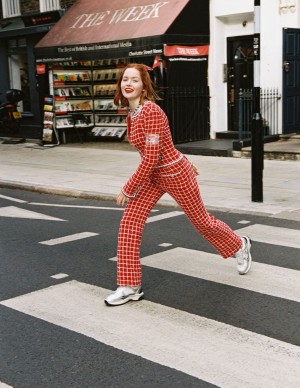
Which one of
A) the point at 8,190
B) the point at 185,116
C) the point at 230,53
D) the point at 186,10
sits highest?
the point at 186,10

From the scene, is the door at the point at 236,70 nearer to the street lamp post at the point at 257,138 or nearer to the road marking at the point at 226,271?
the street lamp post at the point at 257,138

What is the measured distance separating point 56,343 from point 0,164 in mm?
10971

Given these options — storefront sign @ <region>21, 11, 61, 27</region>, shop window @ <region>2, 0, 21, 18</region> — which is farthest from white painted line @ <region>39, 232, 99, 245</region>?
shop window @ <region>2, 0, 21, 18</region>

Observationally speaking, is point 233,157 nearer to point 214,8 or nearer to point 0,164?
point 214,8

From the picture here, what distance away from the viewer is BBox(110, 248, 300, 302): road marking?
17.3 feet

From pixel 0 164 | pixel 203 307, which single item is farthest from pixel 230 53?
pixel 203 307

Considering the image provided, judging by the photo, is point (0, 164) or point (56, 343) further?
point (0, 164)

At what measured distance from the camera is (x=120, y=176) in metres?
12.0

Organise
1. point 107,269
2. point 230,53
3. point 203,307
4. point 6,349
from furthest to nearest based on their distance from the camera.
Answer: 1. point 230,53
2. point 107,269
3. point 203,307
4. point 6,349

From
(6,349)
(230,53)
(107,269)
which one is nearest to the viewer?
(6,349)

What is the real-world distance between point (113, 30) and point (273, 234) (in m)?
10.7

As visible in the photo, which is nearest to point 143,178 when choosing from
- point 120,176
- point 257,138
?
point 257,138

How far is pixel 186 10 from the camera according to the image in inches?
607

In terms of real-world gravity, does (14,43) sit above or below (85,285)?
above
